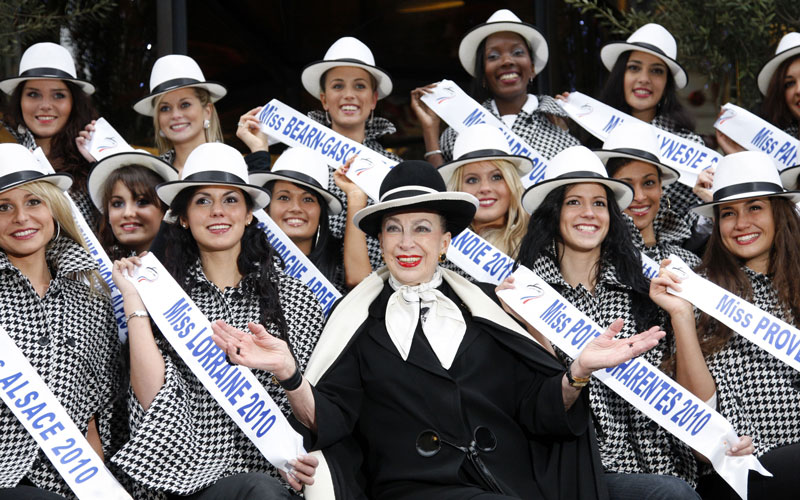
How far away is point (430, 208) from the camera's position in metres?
4.24

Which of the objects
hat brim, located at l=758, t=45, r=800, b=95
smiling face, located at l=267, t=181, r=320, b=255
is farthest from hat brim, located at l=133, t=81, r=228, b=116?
hat brim, located at l=758, t=45, r=800, b=95

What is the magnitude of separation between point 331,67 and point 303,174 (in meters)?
0.90

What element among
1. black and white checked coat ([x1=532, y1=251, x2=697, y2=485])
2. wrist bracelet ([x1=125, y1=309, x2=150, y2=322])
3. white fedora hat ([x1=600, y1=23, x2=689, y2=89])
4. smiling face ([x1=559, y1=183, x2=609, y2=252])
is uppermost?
white fedora hat ([x1=600, y1=23, x2=689, y2=89])

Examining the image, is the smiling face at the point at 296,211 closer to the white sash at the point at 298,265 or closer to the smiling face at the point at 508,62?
the white sash at the point at 298,265

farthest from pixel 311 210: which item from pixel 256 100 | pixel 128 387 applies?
pixel 256 100

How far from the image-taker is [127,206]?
→ 17.0 ft

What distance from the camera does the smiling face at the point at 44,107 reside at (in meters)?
5.84

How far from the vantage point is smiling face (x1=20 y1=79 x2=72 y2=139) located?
584 centimetres

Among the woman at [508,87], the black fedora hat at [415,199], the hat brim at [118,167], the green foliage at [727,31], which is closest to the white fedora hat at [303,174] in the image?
the hat brim at [118,167]

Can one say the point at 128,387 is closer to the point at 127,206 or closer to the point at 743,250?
the point at 127,206

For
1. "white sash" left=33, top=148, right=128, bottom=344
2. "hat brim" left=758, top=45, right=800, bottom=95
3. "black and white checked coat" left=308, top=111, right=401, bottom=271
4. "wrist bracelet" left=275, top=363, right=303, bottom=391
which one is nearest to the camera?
"wrist bracelet" left=275, top=363, right=303, bottom=391

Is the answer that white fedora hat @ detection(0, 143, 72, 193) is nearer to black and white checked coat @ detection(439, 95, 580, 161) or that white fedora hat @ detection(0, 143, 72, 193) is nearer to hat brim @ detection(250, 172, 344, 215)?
hat brim @ detection(250, 172, 344, 215)

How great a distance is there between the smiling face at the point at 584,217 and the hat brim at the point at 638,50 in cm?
164

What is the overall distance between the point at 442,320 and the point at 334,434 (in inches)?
24.8
